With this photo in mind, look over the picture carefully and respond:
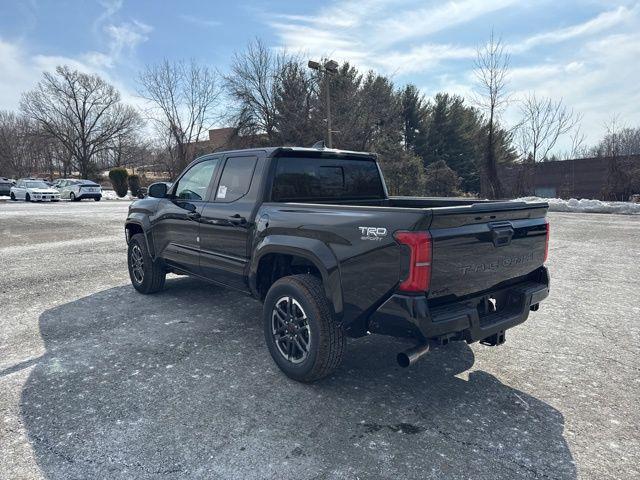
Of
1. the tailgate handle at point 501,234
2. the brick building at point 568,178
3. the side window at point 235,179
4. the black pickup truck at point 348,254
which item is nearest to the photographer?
the black pickup truck at point 348,254

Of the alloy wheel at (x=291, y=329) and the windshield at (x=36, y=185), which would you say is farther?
the windshield at (x=36, y=185)

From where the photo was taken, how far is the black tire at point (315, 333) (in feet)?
10.2

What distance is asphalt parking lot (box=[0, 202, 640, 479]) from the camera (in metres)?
2.41

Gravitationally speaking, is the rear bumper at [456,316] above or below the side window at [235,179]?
below

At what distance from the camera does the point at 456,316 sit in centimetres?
271

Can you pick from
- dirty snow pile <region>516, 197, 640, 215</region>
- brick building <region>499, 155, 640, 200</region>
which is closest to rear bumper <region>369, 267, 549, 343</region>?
dirty snow pile <region>516, 197, 640, 215</region>

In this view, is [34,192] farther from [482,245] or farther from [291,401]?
[482,245]

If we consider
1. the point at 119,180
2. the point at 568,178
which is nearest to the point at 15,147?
the point at 119,180

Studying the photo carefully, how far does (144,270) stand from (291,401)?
3595 mm

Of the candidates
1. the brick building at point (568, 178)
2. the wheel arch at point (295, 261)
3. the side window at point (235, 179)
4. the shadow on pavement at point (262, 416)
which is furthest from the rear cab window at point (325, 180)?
the brick building at point (568, 178)

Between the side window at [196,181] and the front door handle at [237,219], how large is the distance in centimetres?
73

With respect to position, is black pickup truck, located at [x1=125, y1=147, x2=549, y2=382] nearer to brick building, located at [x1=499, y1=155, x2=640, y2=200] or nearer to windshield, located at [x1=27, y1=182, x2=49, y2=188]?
brick building, located at [x1=499, y1=155, x2=640, y2=200]

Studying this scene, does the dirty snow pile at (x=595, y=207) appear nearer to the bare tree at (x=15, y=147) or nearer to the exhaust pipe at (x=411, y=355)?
the exhaust pipe at (x=411, y=355)

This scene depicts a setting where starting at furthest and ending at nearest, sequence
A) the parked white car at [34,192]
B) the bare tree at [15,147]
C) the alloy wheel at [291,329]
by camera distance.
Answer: the bare tree at [15,147]
the parked white car at [34,192]
the alloy wheel at [291,329]
